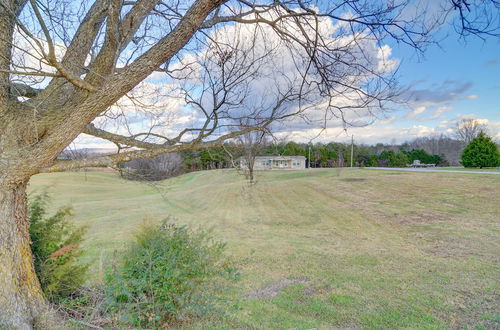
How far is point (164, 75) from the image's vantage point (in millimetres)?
4699

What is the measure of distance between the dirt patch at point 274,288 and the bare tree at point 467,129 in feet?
166

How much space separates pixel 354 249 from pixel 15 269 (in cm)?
837

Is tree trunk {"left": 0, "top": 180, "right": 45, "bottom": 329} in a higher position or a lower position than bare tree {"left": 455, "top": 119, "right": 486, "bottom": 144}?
lower

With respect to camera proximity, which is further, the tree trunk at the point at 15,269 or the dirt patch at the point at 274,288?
the dirt patch at the point at 274,288

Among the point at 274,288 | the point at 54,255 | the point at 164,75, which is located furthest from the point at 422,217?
the point at 54,255

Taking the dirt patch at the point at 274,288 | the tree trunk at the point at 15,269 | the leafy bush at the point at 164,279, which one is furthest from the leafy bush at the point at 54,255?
the dirt patch at the point at 274,288

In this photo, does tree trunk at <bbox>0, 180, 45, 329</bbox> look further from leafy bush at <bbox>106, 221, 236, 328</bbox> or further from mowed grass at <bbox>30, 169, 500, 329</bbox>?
mowed grass at <bbox>30, 169, 500, 329</bbox>

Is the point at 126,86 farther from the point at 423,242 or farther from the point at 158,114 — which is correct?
the point at 423,242

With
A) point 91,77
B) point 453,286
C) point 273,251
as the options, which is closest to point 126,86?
point 91,77

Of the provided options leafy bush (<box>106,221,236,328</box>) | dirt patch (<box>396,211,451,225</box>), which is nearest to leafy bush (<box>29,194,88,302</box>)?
leafy bush (<box>106,221,236,328</box>)

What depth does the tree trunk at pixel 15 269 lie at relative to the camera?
285 cm

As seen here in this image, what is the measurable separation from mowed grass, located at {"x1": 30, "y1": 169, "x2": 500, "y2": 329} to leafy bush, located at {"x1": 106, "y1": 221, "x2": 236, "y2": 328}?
1.03ft

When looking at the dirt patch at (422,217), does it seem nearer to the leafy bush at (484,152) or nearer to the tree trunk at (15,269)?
the tree trunk at (15,269)

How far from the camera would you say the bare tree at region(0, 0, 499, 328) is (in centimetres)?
282
